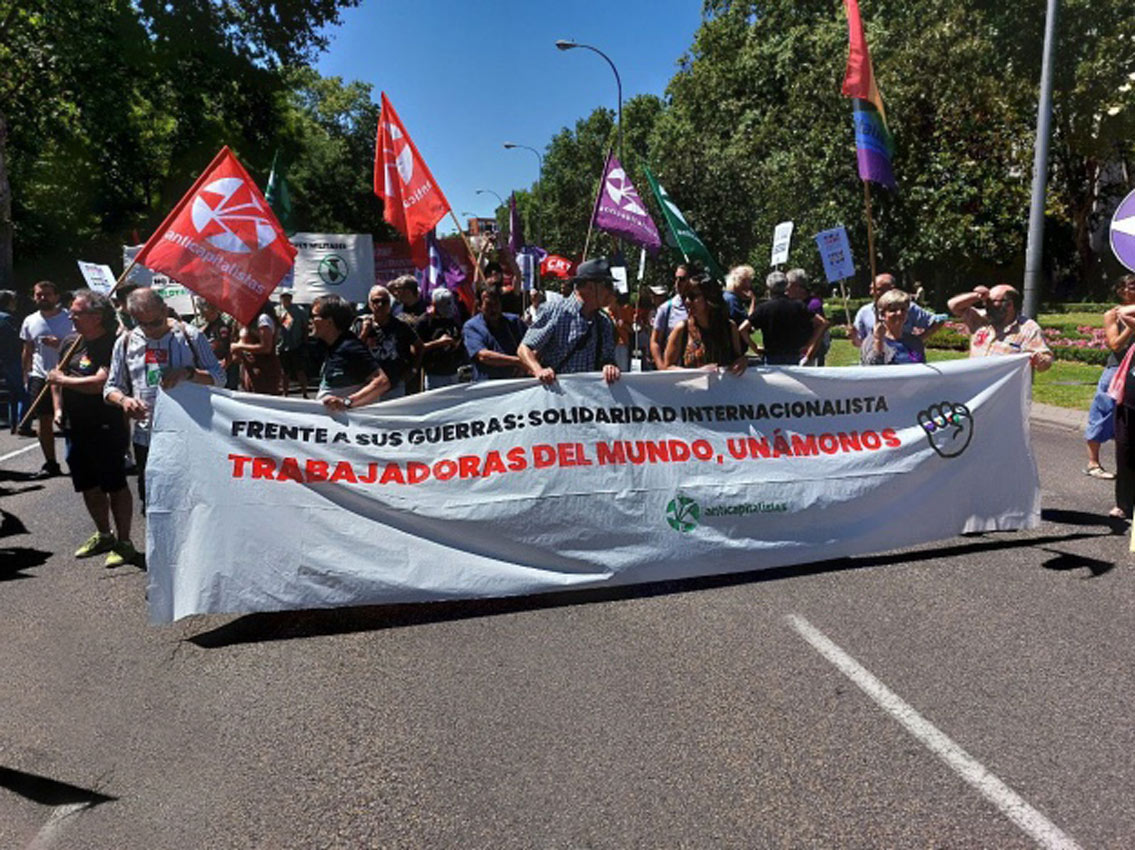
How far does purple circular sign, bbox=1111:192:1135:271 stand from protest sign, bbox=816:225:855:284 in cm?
534

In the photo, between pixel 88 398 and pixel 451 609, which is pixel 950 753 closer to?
pixel 451 609

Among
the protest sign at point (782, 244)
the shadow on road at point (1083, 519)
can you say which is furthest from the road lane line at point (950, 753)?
the protest sign at point (782, 244)

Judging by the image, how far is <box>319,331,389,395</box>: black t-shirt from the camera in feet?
18.0

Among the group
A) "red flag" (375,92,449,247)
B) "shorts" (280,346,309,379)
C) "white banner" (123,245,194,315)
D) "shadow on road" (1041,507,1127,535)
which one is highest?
"red flag" (375,92,449,247)

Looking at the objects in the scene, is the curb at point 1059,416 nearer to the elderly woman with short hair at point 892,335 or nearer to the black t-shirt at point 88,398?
the elderly woman with short hair at point 892,335

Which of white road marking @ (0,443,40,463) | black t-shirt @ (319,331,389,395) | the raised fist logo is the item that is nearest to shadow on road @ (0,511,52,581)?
black t-shirt @ (319,331,389,395)

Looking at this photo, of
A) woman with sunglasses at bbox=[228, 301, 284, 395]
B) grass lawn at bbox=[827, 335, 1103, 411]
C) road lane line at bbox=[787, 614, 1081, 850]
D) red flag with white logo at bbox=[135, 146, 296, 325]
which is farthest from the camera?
grass lawn at bbox=[827, 335, 1103, 411]

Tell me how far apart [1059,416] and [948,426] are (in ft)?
25.2

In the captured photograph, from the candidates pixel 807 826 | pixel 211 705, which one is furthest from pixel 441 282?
pixel 807 826

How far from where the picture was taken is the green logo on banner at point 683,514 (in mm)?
5172

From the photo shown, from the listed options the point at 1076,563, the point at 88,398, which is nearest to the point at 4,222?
the point at 88,398

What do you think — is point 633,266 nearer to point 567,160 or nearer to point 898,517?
point 898,517

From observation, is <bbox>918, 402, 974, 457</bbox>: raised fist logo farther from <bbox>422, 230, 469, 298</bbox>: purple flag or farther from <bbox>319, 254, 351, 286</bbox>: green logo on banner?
<bbox>319, 254, 351, 286</bbox>: green logo on banner

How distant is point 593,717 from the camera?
3.61 meters
